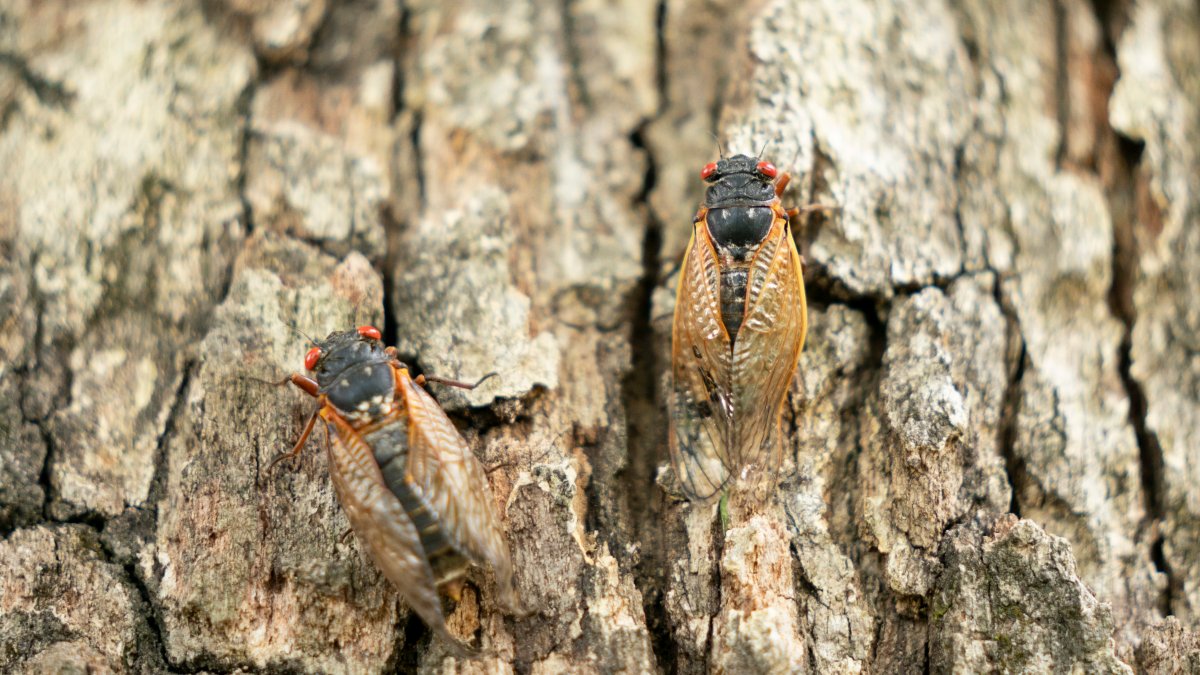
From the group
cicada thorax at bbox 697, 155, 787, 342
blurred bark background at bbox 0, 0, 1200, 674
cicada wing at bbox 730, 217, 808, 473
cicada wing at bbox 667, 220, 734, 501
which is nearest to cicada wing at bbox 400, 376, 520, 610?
blurred bark background at bbox 0, 0, 1200, 674

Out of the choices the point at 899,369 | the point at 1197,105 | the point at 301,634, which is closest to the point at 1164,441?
the point at 899,369

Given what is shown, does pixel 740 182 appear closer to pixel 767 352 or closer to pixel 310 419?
pixel 767 352

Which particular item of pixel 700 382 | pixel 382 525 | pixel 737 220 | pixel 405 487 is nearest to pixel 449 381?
pixel 405 487

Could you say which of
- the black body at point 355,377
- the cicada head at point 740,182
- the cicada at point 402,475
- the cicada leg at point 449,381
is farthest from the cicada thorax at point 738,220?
the black body at point 355,377

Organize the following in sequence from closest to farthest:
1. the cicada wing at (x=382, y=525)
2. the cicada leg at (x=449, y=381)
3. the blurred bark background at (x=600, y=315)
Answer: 1. the cicada wing at (x=382, y=525)
2. the blurred bark background at (x=600, y=315)
3. the cicada leg at (x=449, y=381)

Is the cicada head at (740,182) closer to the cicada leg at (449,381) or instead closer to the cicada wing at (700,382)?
the cicada wing at (700,382)

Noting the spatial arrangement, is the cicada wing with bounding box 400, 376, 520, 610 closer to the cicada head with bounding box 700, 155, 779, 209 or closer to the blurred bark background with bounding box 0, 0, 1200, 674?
the blurred bark background with bounding box 0, 0, 1200, 674
